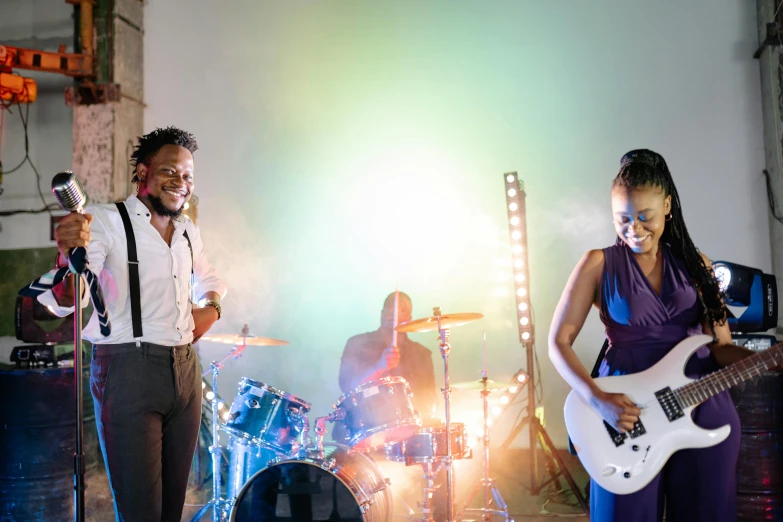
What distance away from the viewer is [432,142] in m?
6.18

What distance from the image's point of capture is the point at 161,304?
244 cm

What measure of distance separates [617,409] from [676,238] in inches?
26.6

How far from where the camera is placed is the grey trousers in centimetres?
228

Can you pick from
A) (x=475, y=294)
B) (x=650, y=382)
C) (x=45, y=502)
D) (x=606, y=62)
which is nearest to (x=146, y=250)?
(x=650, y=382)

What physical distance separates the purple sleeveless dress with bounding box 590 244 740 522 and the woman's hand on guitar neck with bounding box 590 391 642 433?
0.14 meters

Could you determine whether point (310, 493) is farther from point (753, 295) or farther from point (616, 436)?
point (753, 295)

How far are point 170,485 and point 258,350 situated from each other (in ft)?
13.0

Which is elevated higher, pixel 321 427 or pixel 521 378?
pixel 521 378

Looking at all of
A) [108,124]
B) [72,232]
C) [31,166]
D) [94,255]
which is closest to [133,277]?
[94,255]

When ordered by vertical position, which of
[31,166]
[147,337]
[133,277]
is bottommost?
[147,337]

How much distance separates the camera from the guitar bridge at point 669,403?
2045mm

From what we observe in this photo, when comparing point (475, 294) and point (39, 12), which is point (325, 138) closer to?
point (475, 294)

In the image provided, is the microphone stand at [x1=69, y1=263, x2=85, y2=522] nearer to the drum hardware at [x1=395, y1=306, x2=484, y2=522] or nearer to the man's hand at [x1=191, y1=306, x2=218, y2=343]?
the man's hand at [x1=191, y1=306, x2=218, y2=343]

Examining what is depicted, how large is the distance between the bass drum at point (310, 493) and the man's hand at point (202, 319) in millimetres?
1392
